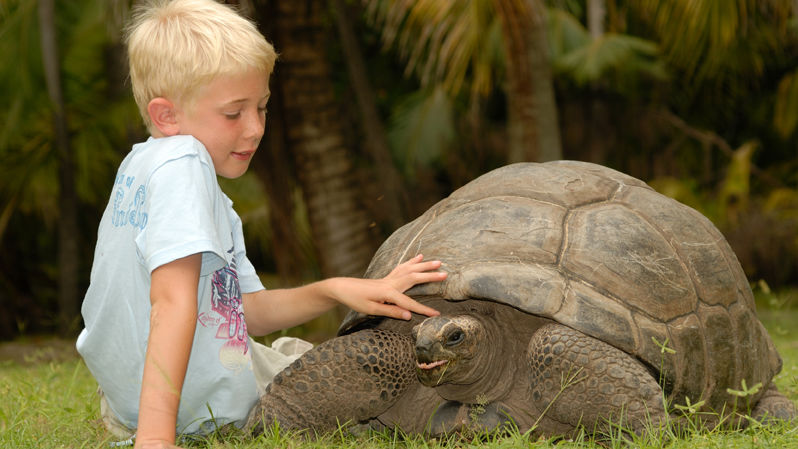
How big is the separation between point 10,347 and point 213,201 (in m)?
6.40

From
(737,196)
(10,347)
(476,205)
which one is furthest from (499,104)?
(476,205)

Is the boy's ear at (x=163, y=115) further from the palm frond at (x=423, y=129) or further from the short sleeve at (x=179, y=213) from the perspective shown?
the palm frond at (x=423, y=129)

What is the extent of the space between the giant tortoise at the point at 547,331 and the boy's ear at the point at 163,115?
29.4 inches

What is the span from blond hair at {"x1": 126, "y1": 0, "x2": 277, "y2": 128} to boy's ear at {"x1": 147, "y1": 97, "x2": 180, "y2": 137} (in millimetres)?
25

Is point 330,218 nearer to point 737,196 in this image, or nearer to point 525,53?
point 525,53

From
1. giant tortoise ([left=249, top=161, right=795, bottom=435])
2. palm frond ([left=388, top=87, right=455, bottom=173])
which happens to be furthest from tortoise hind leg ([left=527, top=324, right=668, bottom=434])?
palm frond ([left=388, top=87, right=455, bottom=173])

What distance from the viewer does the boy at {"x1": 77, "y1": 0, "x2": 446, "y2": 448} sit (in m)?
1.99

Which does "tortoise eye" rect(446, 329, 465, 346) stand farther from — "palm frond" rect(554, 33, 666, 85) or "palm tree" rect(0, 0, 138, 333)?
"palm frond" rect(554, 33, 666, 85)

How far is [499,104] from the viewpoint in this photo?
14055 mm

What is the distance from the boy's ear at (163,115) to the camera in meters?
2.22

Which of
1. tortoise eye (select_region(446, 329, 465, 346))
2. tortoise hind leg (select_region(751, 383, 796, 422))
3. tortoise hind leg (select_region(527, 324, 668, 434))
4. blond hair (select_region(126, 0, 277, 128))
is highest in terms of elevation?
blond hair (select_region(126, 0, 277, 128))

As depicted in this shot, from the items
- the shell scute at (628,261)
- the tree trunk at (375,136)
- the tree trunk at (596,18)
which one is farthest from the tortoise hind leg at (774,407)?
the tree trunk at (596,18)

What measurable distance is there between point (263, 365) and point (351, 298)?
0.50 meters

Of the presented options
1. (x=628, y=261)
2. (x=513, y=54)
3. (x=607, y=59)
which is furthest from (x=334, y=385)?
(x=607, y=59)
